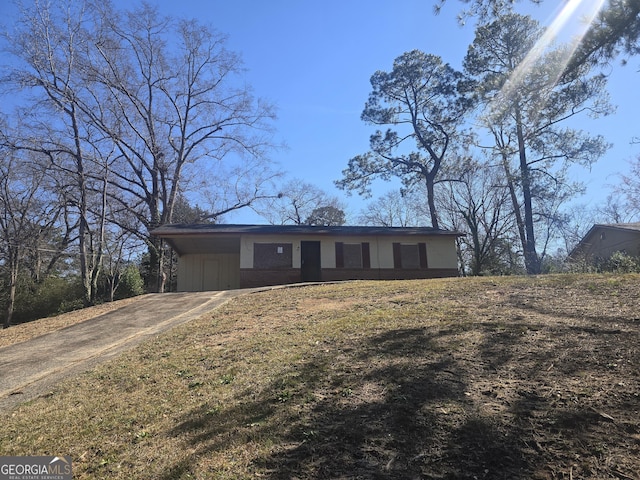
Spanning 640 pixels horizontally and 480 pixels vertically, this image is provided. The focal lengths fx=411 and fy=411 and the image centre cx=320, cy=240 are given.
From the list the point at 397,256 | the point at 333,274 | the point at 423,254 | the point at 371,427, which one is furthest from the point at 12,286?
the point at 371,427

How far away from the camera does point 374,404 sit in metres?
3.40

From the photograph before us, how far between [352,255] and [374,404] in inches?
602

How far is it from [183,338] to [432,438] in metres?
5.42

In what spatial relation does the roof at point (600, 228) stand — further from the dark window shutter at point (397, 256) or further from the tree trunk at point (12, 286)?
the tree trunk at point (12, 286)

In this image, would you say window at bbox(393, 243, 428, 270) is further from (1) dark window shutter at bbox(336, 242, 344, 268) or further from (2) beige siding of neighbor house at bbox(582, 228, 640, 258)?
(2) beige siding of neighbor house at bbox(582, 228, 640, 258)

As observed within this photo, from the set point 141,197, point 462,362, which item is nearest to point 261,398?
point 462,362

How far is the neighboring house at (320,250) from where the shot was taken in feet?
58.1

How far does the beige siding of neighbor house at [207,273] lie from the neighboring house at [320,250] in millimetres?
122

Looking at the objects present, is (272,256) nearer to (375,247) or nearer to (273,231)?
(273,231)

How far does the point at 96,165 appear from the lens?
2112 centimetres

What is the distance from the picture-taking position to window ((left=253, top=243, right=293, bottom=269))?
1786 cm

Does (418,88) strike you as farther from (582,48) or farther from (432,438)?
(432,438)

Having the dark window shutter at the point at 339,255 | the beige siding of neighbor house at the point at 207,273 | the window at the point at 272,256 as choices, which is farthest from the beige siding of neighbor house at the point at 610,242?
the beige siding of neighbor house at the point at 207,273

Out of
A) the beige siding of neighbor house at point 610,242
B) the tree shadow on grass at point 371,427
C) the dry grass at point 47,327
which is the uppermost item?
the beige siding of neighbor house at point 610,242
